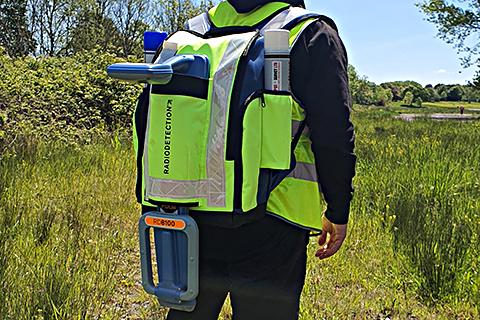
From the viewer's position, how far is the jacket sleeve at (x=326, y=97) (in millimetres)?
1504

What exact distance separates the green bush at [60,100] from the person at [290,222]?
18.0ft

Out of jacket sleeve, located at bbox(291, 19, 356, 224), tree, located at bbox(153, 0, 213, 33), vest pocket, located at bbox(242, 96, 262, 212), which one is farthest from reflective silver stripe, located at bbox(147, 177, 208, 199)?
tree, located at bbox(153, 0, 213, 33)

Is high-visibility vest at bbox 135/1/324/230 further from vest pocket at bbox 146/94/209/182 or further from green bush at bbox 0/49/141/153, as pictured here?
green bush at bbox 0/49/141/153

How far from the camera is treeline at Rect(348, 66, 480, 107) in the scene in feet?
236

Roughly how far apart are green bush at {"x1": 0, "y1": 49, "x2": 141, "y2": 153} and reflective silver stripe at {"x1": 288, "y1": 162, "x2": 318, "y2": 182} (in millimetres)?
5598

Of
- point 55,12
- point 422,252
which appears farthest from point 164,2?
point 422,252

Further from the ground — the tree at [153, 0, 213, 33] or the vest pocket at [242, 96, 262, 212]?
the tree at [153, 0, 213, 33]

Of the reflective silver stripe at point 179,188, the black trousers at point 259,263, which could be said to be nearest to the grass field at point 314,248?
the black trousers at point 259,263

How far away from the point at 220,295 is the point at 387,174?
4.10 metres

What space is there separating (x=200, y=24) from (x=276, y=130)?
20.9 inches

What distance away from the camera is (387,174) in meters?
5.49

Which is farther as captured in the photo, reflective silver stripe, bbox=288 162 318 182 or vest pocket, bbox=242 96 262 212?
reflective silver stripe, bbox=288 162 318 182

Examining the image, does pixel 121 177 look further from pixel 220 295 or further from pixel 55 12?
pixel 55 12

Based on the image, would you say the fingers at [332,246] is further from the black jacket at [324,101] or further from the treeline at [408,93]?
the treeline at [408,93]
